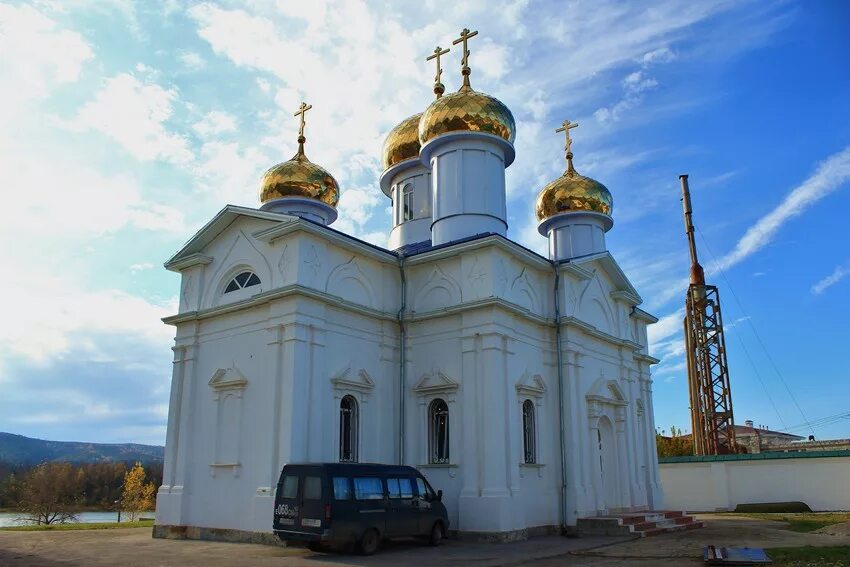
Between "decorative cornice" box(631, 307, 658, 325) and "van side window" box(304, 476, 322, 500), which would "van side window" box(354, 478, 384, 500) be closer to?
"van side window" box(304, 476, 322, 500)

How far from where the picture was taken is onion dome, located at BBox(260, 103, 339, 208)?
67.5ft

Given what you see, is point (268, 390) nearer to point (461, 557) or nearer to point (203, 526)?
point (203, 526)

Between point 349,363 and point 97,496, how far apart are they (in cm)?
5537

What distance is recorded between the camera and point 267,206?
68.8ft

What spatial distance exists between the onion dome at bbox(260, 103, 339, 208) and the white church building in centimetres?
395

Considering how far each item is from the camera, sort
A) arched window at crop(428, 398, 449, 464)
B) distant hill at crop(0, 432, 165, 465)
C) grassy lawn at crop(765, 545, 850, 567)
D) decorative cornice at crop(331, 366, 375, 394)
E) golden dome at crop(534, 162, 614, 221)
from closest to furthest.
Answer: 1. grassy lawn at crop(765, 545, 850, 567)
2. decorative cornice at crop(331, 366, 375, 394)
3. arched window at crop(428, 398, 449, 464)
4. golden dome at crop(534, 162, 614, 221)
5. distant hill at crop(0, 432, 165, 465)

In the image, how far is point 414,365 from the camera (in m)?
15.7

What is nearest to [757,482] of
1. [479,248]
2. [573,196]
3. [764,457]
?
[764,457]

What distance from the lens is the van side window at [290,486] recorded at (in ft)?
38.2

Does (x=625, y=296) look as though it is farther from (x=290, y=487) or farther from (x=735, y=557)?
(x=290, y=487)

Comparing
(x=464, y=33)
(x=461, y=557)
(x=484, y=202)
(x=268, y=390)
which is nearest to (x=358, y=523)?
(x=461, y=557)

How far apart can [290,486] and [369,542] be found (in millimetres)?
1577

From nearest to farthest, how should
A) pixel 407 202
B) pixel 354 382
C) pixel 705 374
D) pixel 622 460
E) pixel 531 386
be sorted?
pixel 354 382
pixel 531 386
pixel 622 460
pixel 407 202
pixel 705 374

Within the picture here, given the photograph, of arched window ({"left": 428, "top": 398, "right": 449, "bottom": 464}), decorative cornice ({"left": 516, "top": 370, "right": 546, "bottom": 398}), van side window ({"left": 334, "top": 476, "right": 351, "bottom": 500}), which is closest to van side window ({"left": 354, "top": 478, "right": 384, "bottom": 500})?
van side window ({"left": 334, "top": 476, "right": 351, "bottom": 500})
